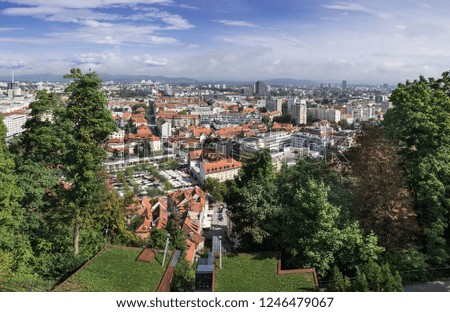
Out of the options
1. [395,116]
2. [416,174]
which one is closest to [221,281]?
[416,174]

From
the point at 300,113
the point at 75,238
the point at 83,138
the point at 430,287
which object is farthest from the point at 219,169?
the point at 300,113

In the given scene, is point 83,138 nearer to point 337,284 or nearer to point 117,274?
point 117,274

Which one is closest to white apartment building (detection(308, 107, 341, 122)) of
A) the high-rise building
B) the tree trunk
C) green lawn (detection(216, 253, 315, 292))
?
the high-rise building

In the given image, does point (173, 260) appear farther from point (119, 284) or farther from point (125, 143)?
point (125, 143)

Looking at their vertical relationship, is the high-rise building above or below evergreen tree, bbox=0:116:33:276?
above

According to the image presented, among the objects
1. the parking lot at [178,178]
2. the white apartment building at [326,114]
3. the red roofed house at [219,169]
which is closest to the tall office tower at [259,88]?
the white apartment building at [326,114]

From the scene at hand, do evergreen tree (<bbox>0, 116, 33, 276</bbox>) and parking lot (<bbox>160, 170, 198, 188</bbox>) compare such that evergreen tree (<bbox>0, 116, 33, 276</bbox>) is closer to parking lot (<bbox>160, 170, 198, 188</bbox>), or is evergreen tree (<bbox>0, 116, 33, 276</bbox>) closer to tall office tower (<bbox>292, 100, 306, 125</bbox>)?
parking lot (<bbox>160, 170, 198, 188</bbox>)
